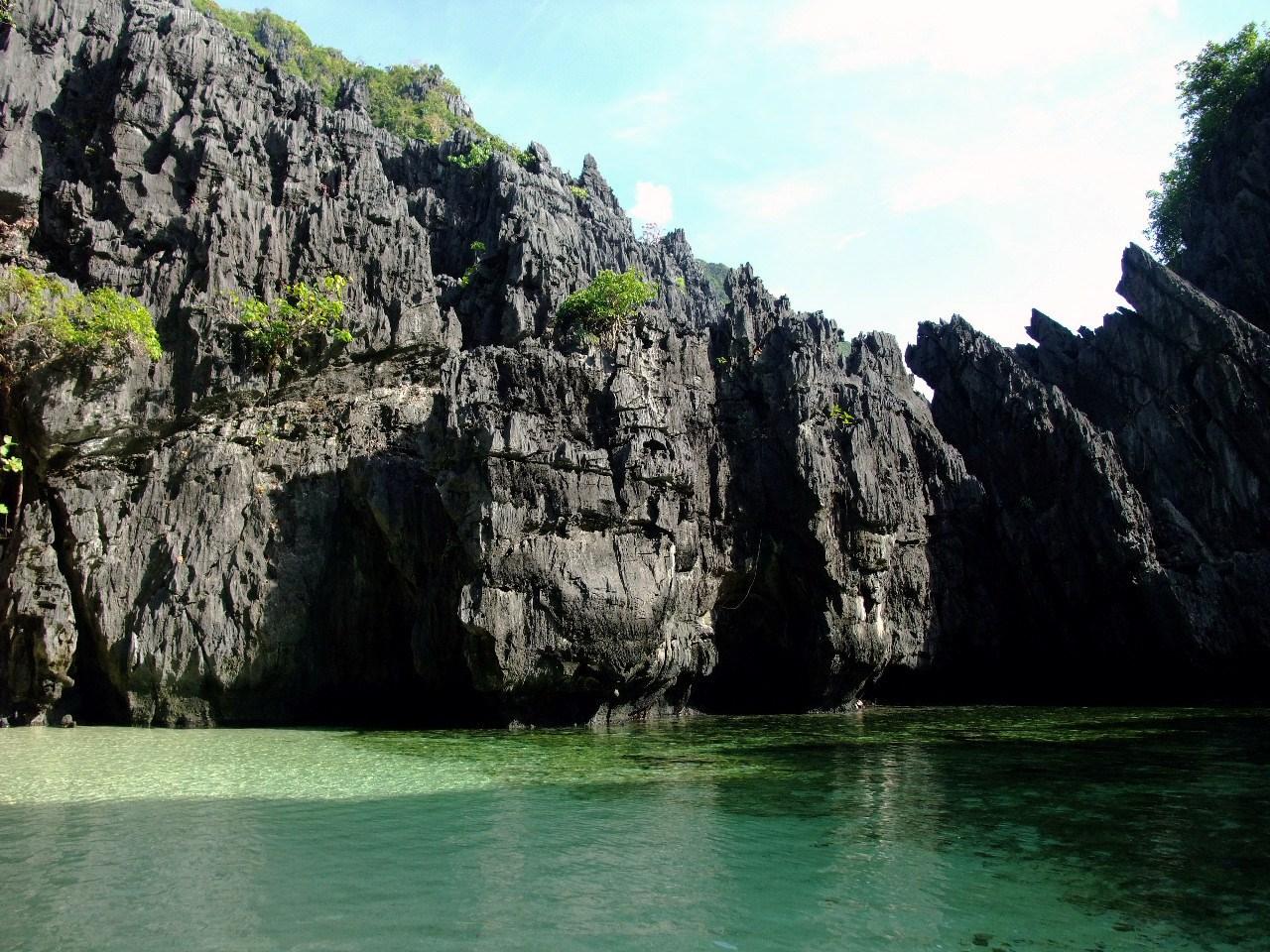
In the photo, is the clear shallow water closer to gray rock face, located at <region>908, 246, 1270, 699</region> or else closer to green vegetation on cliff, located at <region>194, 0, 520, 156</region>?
gray rock face, located at <region>908, 246, 1270, 699</region>

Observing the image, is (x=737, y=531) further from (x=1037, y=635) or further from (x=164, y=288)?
(x=164, y=288)

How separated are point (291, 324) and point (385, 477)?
6274mm

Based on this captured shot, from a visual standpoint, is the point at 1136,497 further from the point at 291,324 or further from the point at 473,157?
the point at 473,157

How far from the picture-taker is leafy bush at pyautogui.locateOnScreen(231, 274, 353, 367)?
26172 millimetres

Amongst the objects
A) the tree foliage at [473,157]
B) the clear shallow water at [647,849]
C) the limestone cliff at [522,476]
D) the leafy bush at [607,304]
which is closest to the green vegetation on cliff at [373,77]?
the tree foliage at [473,157]

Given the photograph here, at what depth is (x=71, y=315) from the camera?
23812 mm

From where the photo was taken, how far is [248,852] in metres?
8.28

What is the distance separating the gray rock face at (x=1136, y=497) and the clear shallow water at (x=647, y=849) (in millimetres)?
12186

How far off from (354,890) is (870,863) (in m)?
4.73

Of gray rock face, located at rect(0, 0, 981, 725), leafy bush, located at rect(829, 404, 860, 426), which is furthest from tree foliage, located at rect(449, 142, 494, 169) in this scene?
leafy bush, located at rect(829, 404, 860, 426)

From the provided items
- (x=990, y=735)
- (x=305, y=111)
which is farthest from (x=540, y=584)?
(x=305, y=111)

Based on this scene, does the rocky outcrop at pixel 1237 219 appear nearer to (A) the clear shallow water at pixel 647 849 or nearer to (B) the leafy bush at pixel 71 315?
(A) the clear shallow water at pixel 647 849

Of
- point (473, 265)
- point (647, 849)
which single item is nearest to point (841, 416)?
point (473, 265)

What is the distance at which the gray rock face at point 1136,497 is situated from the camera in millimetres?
26406
